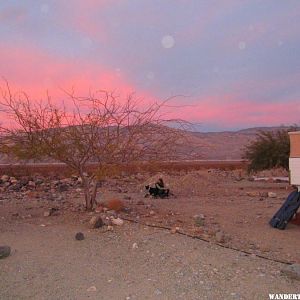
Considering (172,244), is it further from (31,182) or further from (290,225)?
(31,182)

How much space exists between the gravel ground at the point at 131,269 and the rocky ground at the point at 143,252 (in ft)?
0.04

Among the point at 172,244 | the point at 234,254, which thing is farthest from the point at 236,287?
the point at 172,244

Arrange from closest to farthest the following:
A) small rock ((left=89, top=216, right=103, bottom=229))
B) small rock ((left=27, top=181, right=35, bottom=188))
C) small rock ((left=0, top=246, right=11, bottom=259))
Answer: small rock ((left=0, top=246, right=11, bottom=259)) → small rock ((left=89, top=216, right=103, bottom=229)) → small rock ((left=27, top=181, right=35, bottom=188))

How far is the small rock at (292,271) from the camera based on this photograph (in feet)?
22.9

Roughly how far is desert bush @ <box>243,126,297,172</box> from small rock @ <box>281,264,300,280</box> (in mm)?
18608

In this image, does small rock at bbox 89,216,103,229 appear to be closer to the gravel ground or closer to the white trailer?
the gravel ground

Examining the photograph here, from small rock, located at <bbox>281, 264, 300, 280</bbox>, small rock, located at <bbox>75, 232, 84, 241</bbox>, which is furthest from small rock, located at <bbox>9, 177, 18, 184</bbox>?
small rock, located at <bbox>281, 264, 300, 280</bbox>

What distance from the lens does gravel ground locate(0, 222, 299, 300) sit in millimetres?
6750

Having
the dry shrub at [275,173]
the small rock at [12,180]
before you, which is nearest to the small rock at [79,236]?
the small rock at [12,180]

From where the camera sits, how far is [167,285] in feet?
22.8

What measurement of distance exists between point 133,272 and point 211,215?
17.9ft

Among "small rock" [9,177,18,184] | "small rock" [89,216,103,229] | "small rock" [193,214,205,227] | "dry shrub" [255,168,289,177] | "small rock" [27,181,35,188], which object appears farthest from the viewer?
"dry shrub" [255,168,289,177]

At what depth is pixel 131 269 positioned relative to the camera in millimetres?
7652

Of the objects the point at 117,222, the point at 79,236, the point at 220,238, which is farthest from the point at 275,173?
the point at 79,236
